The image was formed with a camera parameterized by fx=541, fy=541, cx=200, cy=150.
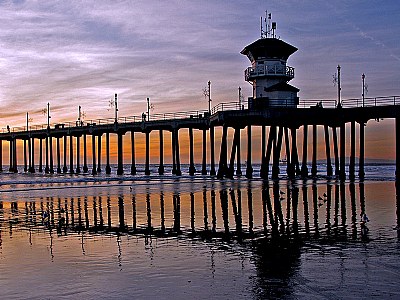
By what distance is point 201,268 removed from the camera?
37.1 ft

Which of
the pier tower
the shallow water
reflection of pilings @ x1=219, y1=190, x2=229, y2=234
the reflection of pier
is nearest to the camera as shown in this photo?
the shallow water

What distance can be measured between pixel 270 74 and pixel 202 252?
116 feet

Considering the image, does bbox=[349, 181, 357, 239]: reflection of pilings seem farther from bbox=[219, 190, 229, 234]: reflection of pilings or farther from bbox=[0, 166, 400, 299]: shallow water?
bbox=[219, 190, 229, 234]: reflection of pilings

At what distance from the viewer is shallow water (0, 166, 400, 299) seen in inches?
381

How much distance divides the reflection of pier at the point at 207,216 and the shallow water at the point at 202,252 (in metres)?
0.04

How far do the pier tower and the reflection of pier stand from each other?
17.4 meters

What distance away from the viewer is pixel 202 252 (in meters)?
13.0

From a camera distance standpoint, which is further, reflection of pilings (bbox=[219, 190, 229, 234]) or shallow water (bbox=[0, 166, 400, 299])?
reflection of pilings (bbox=[219, 190, 229, 234])

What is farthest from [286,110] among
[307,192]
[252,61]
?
[307,192]

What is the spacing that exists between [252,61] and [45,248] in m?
37.6

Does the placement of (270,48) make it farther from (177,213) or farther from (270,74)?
(177,213)

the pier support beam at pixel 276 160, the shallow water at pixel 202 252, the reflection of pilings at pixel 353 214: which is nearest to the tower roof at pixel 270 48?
the pier support beam at pixel 276 160

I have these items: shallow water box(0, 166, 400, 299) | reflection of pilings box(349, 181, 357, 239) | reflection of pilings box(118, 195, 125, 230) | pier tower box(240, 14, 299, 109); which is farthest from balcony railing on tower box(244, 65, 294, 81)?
shallow water box(0, 166, 400, 299)

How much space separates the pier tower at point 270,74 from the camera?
1785 inches
